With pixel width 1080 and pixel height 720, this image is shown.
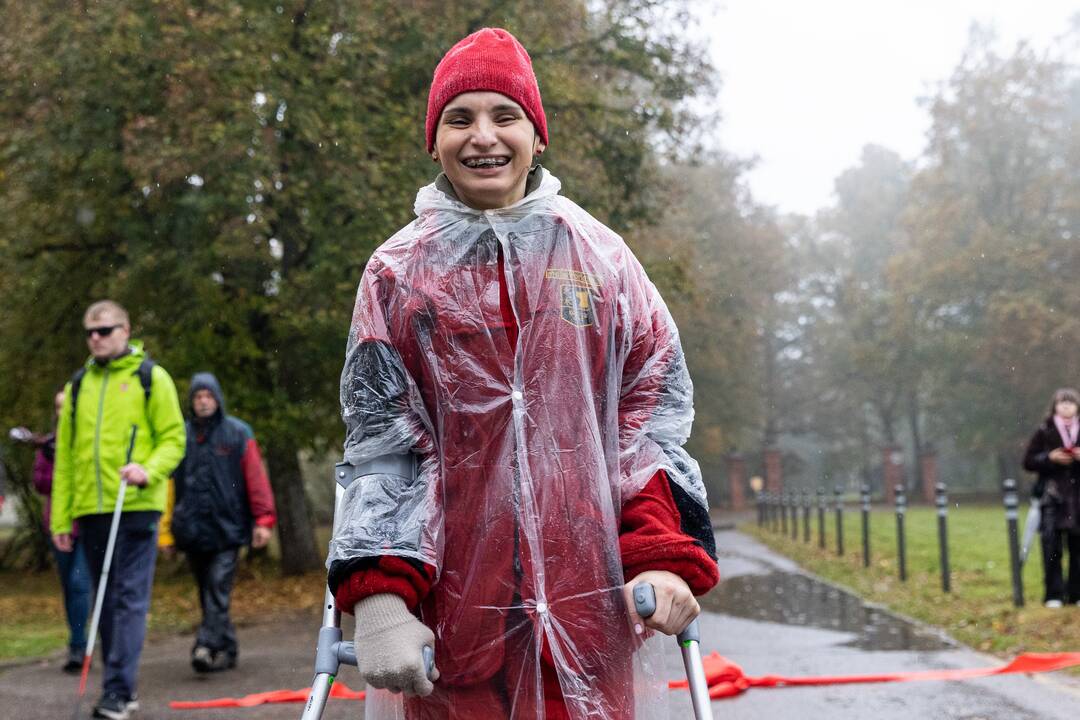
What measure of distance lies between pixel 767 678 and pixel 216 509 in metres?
3.61

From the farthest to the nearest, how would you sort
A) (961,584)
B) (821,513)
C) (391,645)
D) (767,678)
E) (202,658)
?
(821,513)
(961,584)
(202,658)
(767,678)
(391,645)

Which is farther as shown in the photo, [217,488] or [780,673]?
[217,488]

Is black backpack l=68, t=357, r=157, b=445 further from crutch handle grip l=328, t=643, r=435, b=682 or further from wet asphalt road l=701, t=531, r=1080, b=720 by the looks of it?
crutch handle grip l=328, t=643, r=435, b=682

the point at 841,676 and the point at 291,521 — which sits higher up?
the point at 291,521

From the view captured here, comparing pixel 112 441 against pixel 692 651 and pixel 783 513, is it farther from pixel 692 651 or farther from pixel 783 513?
pixel 783 513

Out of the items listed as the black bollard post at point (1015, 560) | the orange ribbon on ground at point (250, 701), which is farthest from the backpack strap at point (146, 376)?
the black bollard post at point (1015, 560)

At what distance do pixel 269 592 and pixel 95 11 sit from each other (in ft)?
23.3

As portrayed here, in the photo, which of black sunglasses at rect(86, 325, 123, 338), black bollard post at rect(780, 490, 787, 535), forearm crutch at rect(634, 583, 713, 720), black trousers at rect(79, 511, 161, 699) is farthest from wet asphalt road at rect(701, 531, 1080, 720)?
black bollard post at rect(780, 490, 787, 535)

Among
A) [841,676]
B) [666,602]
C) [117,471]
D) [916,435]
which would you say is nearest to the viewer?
[666,602]

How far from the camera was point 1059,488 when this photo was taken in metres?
10.4

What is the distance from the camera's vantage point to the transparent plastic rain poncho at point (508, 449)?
8.05ft

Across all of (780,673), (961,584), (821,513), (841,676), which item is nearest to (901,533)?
(961,584)

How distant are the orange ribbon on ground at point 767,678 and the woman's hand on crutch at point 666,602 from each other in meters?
4.24

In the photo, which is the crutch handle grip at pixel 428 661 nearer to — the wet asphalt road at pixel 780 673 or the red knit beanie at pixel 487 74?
the red knit beanie at pixel 487 74
